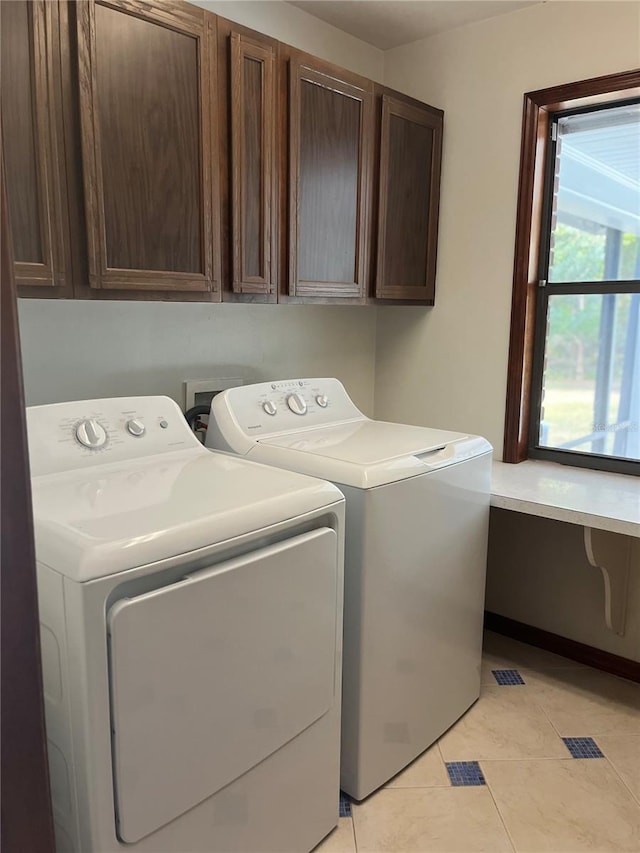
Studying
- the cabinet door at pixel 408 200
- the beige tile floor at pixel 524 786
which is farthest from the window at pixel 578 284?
the beige tile floor at pixel 524 786

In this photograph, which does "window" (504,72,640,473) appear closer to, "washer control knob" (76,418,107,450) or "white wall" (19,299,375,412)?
"white wall" (19,299,375,412)

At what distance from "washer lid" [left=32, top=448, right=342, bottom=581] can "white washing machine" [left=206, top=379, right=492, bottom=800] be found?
0.54ft

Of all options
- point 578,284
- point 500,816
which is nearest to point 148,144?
point 578,284

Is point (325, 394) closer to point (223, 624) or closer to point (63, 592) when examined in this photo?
point (223, 624)

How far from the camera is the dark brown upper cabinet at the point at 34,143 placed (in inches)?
52.9

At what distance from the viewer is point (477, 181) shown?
2.45 metres

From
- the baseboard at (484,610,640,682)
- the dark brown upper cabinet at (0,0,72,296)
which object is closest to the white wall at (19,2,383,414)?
the dark brown upper cabinet at (0,0,72,296)

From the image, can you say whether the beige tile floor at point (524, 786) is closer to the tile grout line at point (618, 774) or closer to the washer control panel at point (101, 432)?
the tile grout line at point (618, 774)

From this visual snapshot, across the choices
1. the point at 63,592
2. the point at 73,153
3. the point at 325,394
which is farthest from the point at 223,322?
the point at 63,592

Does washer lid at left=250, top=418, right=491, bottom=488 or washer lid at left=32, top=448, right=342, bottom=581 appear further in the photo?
washer lid at left=250, top=418, right=491, bottom=488

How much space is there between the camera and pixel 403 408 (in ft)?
9.19

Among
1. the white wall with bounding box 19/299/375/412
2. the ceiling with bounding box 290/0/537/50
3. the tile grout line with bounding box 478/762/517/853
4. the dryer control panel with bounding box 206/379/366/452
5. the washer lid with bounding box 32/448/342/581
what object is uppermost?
the ceiling with bounding box 290/0/537/50

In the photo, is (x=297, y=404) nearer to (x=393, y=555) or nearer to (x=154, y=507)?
(x=393, y=555)

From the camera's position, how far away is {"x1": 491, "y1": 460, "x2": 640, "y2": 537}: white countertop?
187cm
